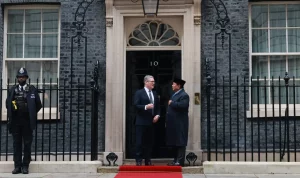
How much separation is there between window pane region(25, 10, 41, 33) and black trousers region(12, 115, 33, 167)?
2.87m

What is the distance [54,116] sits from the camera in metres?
10.9

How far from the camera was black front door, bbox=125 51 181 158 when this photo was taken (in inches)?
436

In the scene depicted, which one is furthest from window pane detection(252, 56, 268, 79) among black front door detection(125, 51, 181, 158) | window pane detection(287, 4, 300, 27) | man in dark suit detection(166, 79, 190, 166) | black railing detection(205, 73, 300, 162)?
man in dark suit detection(166, 79, 190, 166)

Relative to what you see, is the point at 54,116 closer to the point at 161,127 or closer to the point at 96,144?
the point at 96,144

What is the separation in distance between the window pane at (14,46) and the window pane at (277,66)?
5.75 metres

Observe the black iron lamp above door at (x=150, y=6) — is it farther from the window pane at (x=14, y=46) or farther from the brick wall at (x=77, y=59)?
the window pane at (x=14, y=46)

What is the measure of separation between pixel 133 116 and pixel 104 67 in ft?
4.18

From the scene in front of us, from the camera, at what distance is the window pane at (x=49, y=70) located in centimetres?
1134

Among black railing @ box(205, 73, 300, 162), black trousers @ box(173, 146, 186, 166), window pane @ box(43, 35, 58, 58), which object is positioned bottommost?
black trousers @ box(173, 146, 186, 166)

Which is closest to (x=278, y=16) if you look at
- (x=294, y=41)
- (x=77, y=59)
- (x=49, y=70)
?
(x=294, y=41)

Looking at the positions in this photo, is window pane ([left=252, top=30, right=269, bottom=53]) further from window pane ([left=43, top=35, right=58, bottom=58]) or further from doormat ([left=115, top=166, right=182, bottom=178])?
window pane ([left=43, top=35, right=58, bottom=58])

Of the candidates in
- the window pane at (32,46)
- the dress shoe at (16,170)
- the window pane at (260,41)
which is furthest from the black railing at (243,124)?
the window pane at (32,46)

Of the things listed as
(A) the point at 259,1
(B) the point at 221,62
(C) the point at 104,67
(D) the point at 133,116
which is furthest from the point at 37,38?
(A) the point at 259,1

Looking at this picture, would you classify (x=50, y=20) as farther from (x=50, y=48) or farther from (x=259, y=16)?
(x=259, y=16)
